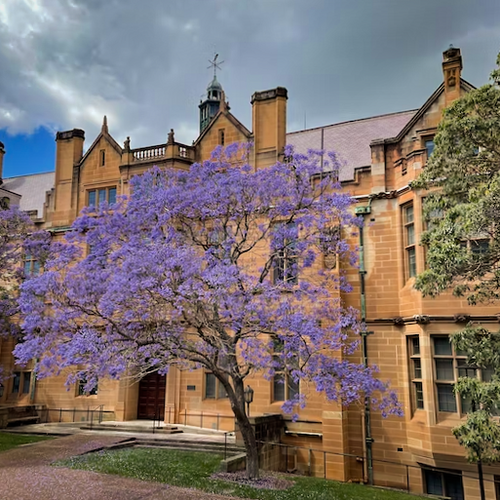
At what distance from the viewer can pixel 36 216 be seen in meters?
25.7

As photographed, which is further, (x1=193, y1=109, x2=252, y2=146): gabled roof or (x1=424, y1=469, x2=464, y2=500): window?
(x1=193, y1=109, x2=252, y2=146): gabled roof

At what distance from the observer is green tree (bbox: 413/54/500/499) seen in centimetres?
1044

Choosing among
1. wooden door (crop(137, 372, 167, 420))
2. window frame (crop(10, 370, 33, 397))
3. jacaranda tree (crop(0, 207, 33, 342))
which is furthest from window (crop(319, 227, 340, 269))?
window frame (crop(10, 370, 33, 397))

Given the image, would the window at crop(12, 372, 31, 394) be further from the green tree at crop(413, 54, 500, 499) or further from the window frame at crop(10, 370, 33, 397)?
the green tree at crop(413, 54, 500, 499)

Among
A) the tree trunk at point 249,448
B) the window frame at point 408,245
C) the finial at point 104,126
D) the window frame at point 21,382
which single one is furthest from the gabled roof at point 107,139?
the tree trunk at point 249,448

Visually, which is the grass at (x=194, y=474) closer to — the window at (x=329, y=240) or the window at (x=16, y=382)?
the window at (x=329, y=240)

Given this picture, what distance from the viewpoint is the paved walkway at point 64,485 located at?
11086mm

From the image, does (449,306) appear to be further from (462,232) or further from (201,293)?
(201,293)

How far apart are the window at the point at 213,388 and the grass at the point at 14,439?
637 centimetres

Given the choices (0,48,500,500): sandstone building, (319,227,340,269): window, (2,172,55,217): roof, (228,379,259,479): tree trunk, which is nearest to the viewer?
(228,379,259,479): tree trunk

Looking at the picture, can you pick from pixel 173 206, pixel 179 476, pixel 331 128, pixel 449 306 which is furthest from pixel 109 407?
pixel 331 128

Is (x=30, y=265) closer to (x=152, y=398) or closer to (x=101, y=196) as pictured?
(x=101, y=196)

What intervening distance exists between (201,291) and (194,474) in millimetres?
4985

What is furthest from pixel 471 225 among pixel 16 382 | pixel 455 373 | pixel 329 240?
pixel 16 382
